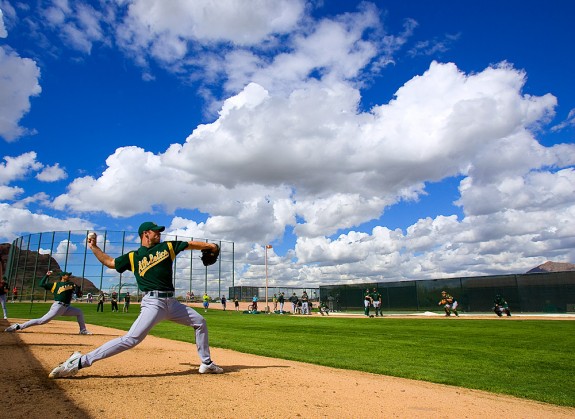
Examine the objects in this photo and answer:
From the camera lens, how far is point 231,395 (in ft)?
13.8

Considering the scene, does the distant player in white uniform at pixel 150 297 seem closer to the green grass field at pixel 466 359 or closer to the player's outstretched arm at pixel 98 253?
the player's outstretched arm at pixel 98 253

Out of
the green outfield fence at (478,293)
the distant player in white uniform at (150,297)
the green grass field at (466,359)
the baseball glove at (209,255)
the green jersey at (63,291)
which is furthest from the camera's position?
the green outfield fence at (478,293)

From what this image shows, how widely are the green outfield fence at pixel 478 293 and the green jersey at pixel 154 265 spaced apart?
104ft

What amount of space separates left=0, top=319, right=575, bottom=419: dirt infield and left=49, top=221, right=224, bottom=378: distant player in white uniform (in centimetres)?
25

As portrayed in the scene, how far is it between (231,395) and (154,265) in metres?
1.81

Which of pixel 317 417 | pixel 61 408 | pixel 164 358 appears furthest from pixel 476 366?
pixel 61 408

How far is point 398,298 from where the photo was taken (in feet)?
124

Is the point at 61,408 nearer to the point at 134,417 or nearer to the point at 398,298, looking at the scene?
the point at 134,417

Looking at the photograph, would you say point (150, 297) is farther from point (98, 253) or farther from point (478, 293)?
point (478, 293)

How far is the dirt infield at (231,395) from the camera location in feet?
11.9

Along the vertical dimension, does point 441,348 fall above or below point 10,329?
below

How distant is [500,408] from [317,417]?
2.21m

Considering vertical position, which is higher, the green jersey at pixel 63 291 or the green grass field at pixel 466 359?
the green jersey at pixel 63 291

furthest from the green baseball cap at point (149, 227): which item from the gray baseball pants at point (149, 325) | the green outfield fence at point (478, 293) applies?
the green outfield fence at point (478, 293)
